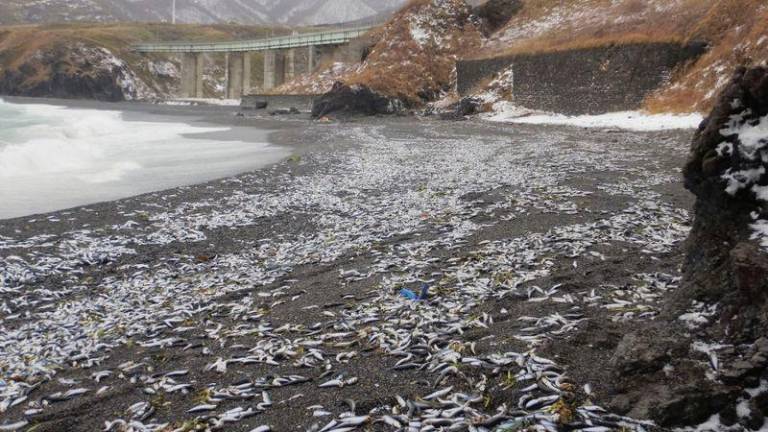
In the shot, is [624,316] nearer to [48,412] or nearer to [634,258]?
[634,258]

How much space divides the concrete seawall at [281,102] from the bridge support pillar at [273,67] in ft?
82.4

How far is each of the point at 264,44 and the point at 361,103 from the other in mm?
56768

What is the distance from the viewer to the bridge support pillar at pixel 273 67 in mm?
107125

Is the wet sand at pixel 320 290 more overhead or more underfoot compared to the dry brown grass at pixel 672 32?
more underfoot

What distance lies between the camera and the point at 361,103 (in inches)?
2306

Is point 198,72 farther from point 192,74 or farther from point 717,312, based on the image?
point 717,312

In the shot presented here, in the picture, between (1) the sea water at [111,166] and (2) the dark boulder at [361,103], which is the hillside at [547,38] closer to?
(2) the dark boulder at [361,103]

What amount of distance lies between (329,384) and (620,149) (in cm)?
2260

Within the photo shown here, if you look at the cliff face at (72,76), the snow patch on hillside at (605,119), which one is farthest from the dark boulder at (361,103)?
the cliff face at (72,76)

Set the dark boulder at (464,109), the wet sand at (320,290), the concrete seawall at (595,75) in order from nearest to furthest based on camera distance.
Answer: the wet sand at (320,290) → the concrete seawall at (595,75) → the dark boulder at (464,109)

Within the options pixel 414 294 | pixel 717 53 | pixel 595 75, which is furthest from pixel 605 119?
pixel 414 294

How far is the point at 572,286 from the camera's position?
26.5 ft

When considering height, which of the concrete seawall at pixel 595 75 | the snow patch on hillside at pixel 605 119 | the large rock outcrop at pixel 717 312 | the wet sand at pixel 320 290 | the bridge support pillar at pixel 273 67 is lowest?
the wet sand at pixel 320 290

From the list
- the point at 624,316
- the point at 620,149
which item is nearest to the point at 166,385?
the point at 624,316
